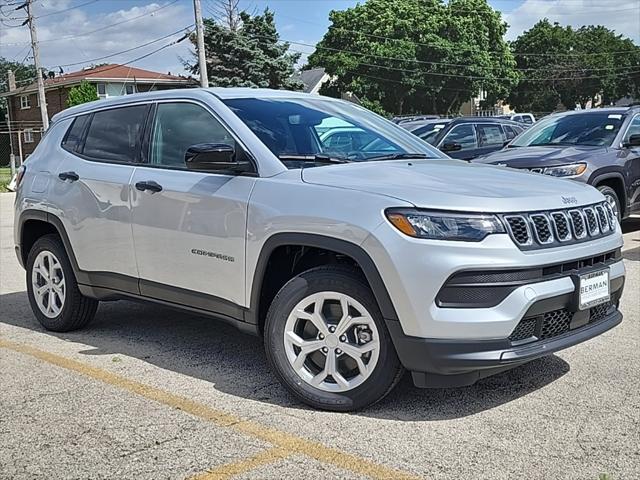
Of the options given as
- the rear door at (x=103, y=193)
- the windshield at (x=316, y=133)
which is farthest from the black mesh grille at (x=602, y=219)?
the rear door at (x=103, y=193)

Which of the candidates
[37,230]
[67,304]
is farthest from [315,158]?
[37,230]

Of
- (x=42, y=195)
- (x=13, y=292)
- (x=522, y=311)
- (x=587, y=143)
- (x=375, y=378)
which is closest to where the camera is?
(x=522, y=311)

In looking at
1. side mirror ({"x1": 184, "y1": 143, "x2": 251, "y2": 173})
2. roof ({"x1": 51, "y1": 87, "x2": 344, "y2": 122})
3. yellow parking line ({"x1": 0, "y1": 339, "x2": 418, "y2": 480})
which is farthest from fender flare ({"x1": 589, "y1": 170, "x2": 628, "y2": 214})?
yellow parking line ({"x1": 0, "y1": 339, "x2": 418, "y2": 480})

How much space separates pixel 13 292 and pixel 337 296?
5154 mm

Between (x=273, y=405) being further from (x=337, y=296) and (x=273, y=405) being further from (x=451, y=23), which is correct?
(x=451, y=23)

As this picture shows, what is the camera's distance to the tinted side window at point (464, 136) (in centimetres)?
1400

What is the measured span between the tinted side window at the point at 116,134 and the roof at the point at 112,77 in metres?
42.2

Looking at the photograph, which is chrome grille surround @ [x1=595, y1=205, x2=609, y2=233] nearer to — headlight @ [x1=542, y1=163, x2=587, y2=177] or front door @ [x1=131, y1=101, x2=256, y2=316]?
front door @ [x1=131, y1=101, x2=256, y2=316]

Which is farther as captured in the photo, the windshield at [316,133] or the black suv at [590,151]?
the black suv at [590,151]

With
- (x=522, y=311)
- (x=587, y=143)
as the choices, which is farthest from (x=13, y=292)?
(x=587, y=143)

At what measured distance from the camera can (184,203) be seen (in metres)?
4.76

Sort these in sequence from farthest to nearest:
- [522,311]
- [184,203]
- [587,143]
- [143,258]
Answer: [587,143], [143,258], [184,203], [522,311]

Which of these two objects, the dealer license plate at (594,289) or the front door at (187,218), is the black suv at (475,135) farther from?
the dealer license plate at (594,289)

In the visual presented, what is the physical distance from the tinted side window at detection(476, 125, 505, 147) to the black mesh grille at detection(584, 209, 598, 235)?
33.5ft
